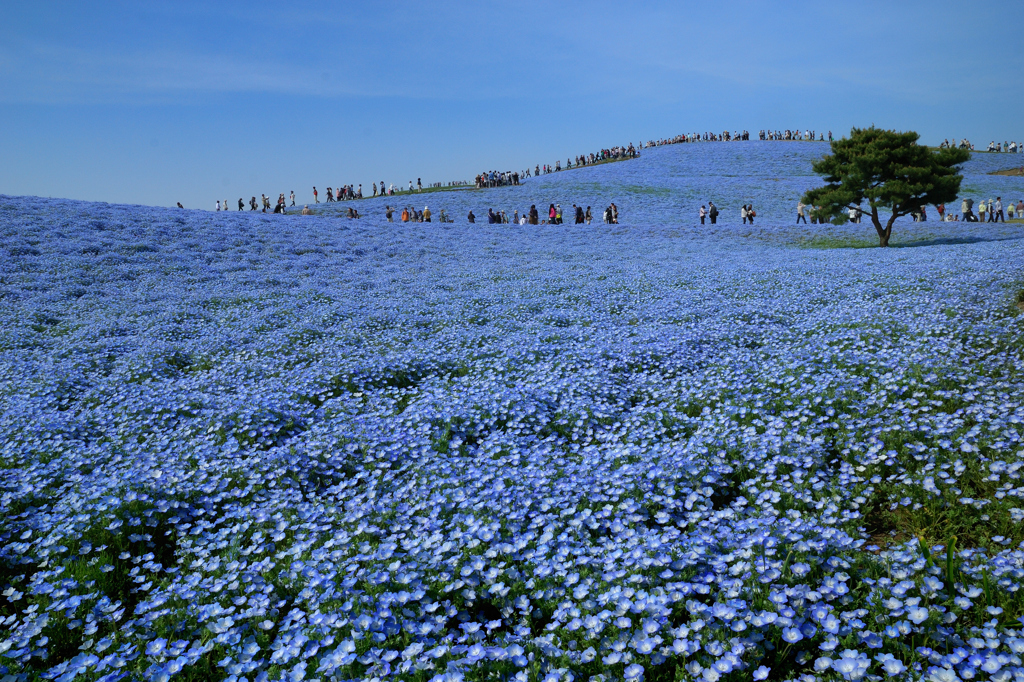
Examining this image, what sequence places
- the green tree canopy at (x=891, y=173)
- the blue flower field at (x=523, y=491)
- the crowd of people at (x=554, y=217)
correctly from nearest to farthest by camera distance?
the blue flower field at (x=523, y=491)
the green tree canopy at (x=891, y=173)
the crowd of people at (x=554, y=217)

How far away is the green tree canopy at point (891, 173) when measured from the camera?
23.5 meters

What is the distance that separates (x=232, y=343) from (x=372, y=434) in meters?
5.51

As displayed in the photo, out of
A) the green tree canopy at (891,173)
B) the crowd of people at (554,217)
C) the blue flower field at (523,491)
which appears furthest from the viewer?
the crowd of people at (554,217)

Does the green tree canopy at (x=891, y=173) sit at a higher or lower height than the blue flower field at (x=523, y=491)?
higher

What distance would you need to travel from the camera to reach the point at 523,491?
4832 mm

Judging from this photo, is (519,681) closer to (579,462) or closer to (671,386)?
(579,462)

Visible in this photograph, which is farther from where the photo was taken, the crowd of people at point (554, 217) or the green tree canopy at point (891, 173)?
the crowd of people at point (554, 217)

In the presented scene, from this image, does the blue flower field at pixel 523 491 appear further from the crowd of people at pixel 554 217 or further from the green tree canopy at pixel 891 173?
the crowd of people at pixel 554 217

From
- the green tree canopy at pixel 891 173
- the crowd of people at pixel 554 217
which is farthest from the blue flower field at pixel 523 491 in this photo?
the crowd of people at pixel 554 217

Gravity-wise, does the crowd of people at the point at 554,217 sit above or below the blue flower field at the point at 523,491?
above

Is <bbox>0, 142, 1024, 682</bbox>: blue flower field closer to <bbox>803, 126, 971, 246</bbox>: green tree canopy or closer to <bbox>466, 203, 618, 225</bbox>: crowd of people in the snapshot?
<bbox>803, 126, 971, 246</bbox>: green tree canopy

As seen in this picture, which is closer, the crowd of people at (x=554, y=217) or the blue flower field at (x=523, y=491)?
the blue flower field at (x=523, y=491)

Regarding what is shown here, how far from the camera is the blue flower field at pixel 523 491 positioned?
3.19 meters

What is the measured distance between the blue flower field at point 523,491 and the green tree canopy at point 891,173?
13625mm
